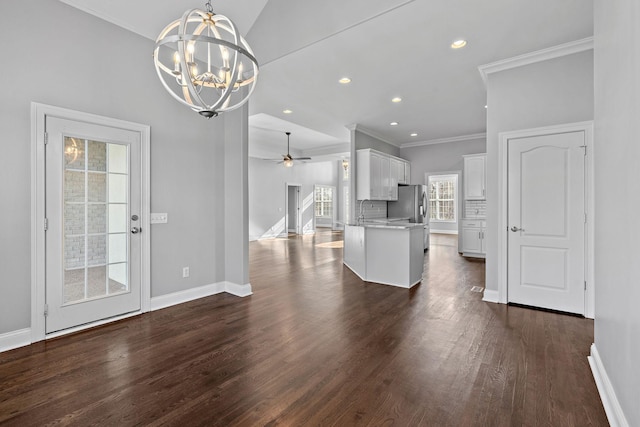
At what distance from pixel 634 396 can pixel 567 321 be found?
7.43 feet

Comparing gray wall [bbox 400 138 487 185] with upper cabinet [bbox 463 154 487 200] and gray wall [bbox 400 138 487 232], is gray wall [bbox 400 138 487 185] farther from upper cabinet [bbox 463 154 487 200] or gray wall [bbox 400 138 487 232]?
upper cabinet [bbox 463 154 487 200]

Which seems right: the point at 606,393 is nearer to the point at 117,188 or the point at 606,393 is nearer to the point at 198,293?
the point at 198,293

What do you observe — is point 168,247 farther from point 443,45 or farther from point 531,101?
point 531,101

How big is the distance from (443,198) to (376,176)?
621 cm

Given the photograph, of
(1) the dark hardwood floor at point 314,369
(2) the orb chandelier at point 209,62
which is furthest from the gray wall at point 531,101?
(2) the orb chandelier at point 209,62

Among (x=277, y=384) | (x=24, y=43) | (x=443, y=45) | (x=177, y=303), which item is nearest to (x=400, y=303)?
(x=277, y=384)

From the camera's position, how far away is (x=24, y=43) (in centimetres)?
271

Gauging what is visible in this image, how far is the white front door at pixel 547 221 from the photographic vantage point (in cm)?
349

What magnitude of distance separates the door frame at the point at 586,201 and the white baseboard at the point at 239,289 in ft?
10.7

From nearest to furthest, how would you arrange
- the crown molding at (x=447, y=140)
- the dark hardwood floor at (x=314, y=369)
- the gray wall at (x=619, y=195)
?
the gray wall at (x=619, y=195), the dark hardwood floor at (x=314, y=369), the crown molding at (x=447, y=140)

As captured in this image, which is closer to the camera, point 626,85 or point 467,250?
point 626,85

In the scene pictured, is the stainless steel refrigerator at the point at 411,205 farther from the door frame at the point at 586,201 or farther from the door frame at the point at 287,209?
the door frame at the point at 287,209

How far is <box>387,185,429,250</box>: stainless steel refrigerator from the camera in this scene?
8164 mm

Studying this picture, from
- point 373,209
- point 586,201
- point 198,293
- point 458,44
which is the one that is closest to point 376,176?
point 373,209
